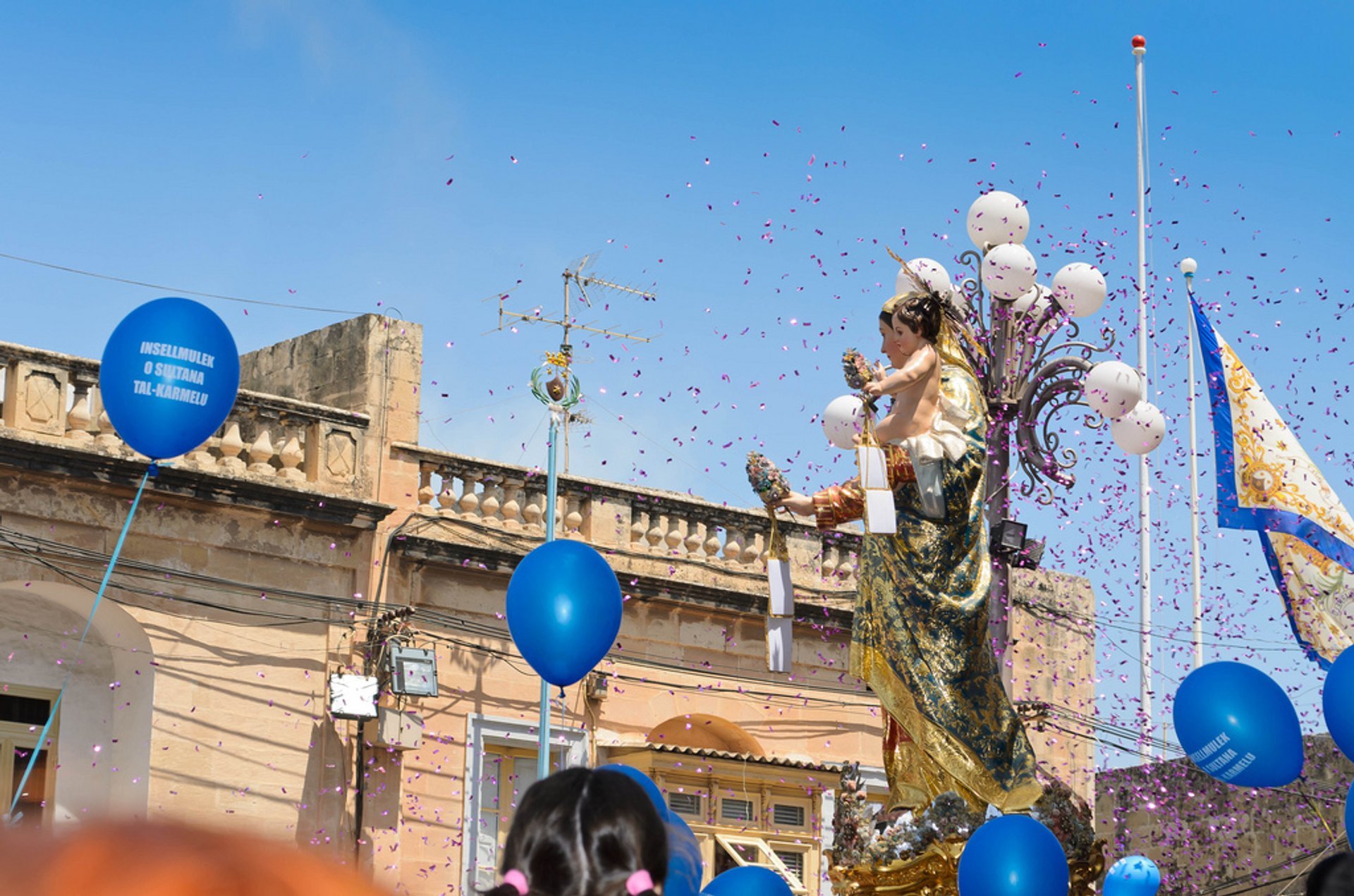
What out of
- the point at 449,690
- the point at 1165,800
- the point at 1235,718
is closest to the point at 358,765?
the point at 449,690

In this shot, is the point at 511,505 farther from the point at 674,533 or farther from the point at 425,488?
the point at 674,533

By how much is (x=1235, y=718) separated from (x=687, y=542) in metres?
7.71

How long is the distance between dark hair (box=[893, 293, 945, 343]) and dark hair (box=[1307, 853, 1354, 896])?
5615mm

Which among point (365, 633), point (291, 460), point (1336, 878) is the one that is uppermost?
point (291, 460)

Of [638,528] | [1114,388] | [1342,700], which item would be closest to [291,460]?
[638,528]

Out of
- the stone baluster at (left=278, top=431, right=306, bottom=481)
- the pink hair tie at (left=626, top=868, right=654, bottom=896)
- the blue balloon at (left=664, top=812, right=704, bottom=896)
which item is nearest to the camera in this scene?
the pink hair tie at (left=626, top=868, right=654, bottom=896)

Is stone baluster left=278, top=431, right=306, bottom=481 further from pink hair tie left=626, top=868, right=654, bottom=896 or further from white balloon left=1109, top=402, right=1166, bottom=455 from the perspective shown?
pink hair tie left=626, top=868, right=654, bottom=896

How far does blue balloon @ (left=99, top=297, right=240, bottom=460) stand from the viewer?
7895mm

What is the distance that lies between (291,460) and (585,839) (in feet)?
37.8

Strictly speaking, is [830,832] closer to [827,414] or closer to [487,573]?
[487,573]

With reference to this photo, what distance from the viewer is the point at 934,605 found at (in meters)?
8.74

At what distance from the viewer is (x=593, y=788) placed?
271 centimetres

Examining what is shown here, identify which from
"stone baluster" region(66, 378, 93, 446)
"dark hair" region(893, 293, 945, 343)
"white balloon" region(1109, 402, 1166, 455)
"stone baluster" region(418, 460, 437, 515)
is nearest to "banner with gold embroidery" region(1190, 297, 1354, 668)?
"white balloon" region(1109, 402, 1166, 455)

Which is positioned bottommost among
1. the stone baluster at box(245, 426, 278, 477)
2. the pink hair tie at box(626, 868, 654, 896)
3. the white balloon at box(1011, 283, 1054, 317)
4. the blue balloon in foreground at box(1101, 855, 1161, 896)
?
the blue balloon in foreground at box(1101, 855, 1161, 896)
